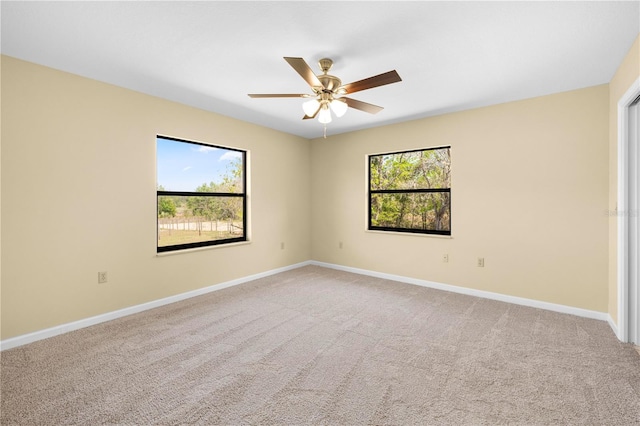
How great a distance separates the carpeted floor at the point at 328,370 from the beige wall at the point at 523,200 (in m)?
0.48

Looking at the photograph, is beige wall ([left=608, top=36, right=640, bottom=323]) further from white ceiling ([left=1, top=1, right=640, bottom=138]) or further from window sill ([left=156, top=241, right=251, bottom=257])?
window sill ([left=156, top=241, right=251, bottom=257])

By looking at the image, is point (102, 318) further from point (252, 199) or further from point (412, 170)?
point (412, 170)

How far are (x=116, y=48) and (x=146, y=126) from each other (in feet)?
3.63

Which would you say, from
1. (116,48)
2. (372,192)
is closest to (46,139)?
(116,48)

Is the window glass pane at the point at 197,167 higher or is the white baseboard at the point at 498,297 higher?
the window glass pane at the point at 197,167

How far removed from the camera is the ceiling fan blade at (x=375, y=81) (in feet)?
6.79

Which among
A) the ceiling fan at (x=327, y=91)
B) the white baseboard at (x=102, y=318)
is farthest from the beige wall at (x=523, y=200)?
the white baseboard at (x=102, y=318)

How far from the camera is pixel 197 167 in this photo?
3979 mm

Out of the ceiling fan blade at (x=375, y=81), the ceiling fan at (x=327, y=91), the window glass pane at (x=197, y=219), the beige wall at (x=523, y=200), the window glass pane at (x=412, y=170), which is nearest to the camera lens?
the ceiling fan blade at (x=375, y=81)

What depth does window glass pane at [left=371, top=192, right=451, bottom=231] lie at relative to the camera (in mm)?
4219

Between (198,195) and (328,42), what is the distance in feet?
8.75

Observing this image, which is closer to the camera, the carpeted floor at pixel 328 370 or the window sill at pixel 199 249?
the carpeted floor at pixel 328 370

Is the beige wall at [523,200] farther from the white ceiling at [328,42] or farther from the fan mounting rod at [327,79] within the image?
the fan mounting rod at [327,79]

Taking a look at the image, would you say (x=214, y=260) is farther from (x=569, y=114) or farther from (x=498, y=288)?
(x=569, y=114)
